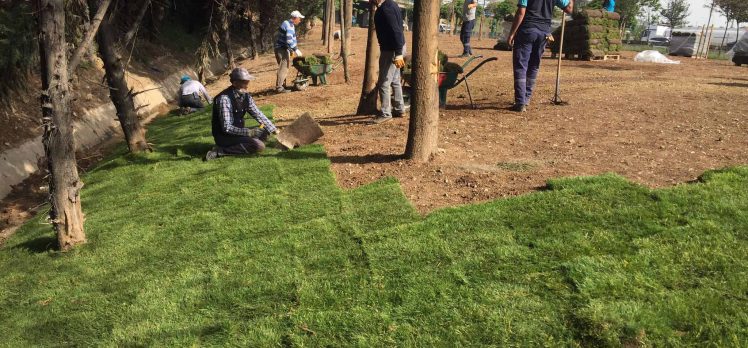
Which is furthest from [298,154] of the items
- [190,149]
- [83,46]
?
[83,46]

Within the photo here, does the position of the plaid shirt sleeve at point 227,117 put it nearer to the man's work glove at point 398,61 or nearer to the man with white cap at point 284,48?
the man's work glove at point 398,61

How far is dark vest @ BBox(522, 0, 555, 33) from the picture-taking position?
26.9 feet

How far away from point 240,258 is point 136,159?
4.95 metres

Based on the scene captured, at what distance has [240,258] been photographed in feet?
14.3

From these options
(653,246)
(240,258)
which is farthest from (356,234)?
(653,246)

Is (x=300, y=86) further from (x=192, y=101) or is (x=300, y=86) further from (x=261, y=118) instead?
(x=261, y=118)

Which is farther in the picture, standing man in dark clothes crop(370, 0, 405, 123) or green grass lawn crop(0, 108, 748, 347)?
standing man in dark clothes crop(370, 0, 405, 123)

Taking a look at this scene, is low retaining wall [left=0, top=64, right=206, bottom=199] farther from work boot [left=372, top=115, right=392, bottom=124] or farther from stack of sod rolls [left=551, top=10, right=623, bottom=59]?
stack of sod rolls [left=551, top=10, right=623, bottom=59]

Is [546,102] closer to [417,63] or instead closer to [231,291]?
Answer: [417,63]

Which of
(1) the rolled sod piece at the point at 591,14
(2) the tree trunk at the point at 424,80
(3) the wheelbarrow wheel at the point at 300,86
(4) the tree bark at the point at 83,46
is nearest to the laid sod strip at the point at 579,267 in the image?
(2) the tree trunk at the point at 424,80

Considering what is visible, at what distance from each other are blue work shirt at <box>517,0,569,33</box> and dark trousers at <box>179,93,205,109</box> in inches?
310

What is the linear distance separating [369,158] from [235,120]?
2.26 meters

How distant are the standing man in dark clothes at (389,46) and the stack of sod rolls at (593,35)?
10.5 meters

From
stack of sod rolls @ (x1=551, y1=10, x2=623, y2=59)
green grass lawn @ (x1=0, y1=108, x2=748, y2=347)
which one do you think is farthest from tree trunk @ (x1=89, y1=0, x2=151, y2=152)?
stack of sod rolls @ (x1=551, y1=10, x2=623, y2=59)
